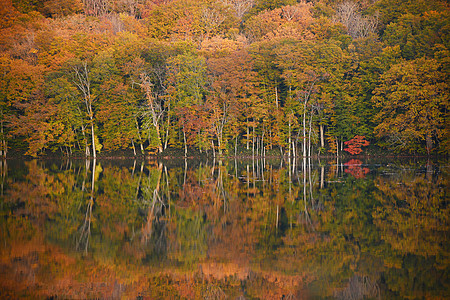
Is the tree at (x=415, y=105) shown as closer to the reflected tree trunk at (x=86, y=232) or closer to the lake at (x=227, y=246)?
the lake at (x=227, y=246)

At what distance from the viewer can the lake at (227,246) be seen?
5625 millimetres

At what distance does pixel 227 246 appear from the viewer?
734 cm

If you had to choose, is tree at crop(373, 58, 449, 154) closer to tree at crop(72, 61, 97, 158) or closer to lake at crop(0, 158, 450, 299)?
lake at crop(0, 158, 450, 299)

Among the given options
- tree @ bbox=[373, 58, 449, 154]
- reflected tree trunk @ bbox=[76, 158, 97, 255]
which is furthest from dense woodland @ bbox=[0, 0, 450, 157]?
→ reflected tree trunk @ bbox=[76, 158, 97, 255]

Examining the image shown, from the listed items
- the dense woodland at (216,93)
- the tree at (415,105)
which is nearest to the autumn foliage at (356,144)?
the dense woodland at (216,93)

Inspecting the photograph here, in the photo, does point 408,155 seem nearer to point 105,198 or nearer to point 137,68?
point 137,68

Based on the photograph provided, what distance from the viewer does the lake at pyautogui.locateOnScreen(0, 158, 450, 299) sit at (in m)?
5.62

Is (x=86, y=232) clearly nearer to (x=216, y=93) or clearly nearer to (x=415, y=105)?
(x=216, y=93)

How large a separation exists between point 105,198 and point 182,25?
4723cm

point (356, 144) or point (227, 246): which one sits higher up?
point (356, 144)

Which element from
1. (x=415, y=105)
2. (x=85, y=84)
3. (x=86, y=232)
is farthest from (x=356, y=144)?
(x=86, y=232)

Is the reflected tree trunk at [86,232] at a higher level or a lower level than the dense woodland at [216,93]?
lower

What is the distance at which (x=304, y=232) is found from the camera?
8352mm

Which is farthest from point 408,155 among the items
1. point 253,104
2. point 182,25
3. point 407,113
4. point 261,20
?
point 182,25
